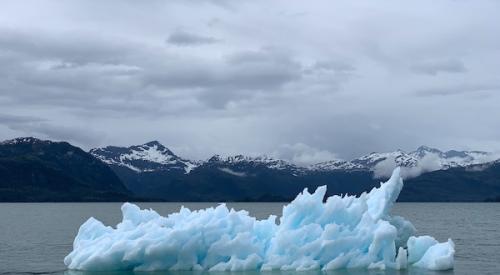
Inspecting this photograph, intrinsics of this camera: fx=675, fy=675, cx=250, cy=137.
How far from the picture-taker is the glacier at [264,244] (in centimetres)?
3244

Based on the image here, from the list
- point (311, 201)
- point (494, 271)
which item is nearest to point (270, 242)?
point (311, 201)

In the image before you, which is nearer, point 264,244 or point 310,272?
point 310,272

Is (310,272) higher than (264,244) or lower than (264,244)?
lower

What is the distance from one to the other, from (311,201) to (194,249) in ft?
20.6

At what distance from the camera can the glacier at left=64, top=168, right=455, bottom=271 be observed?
3244 cm

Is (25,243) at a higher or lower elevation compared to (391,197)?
lower

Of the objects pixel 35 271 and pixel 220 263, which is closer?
pixel 220 263

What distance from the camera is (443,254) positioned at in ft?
112

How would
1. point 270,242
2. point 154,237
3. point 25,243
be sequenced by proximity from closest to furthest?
point 154,237
point 270,242
point 25,243

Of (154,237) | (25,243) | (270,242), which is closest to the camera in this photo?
(154,237)

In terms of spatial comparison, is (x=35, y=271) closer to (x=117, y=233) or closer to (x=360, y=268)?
(x=117, y=233)

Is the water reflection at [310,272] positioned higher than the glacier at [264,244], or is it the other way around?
the glacier at [264,244]

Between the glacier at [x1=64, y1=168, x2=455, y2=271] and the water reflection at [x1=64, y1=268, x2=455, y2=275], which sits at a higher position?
the glacier at [x1=64, y1=168, x2=455, y2=271]

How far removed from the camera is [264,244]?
34781 mm
